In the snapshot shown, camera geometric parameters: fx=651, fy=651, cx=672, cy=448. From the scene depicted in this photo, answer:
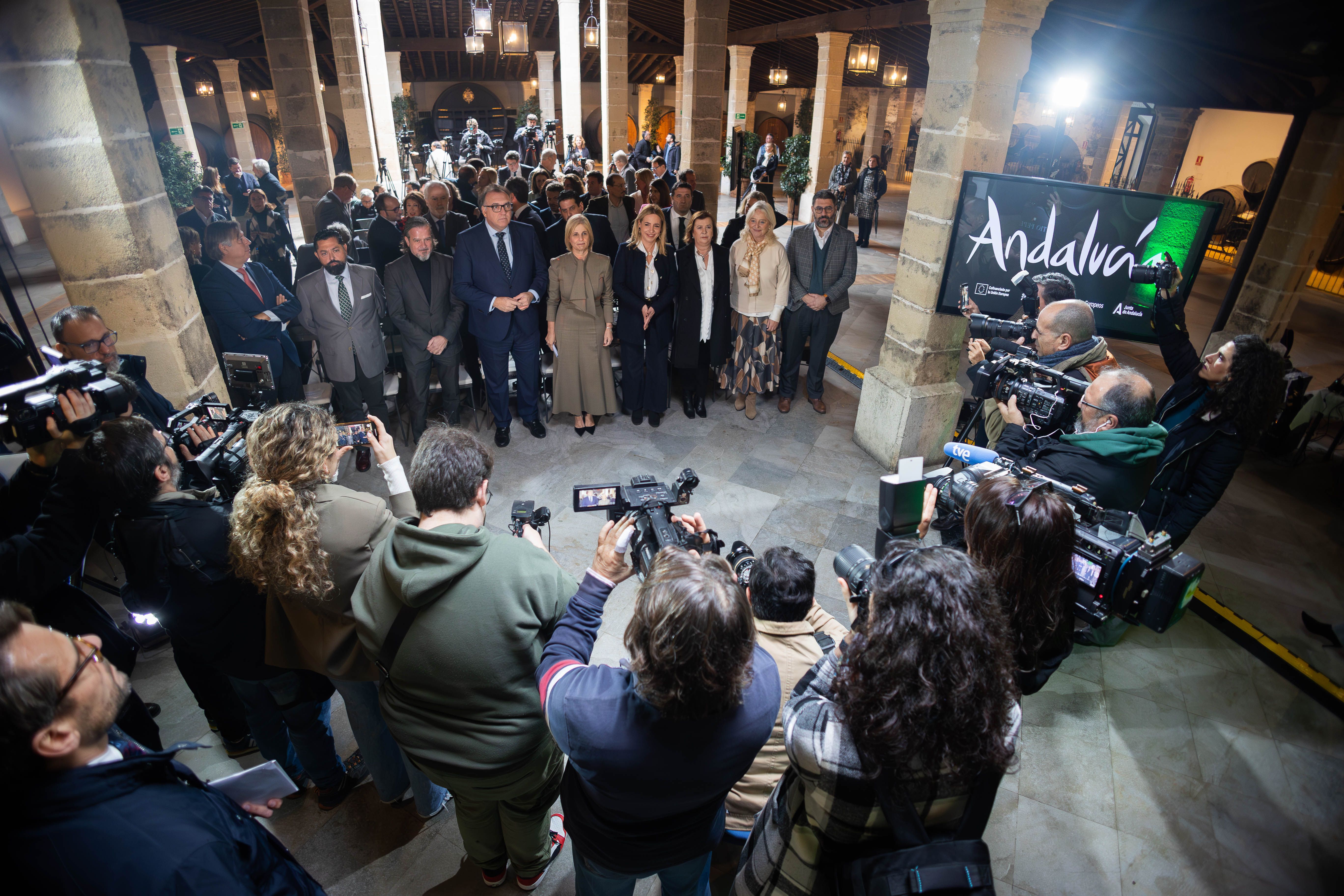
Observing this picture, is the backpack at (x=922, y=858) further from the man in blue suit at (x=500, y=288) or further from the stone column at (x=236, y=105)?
the stone column at (x=236, y=105)

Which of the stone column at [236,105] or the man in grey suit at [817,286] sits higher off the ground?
the stone column at [236,105]

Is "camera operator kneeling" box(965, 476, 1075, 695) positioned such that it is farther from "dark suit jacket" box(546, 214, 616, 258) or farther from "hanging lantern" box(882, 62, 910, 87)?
"hanging lantern" box(882, 62, 910, 87)

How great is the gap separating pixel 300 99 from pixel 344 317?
19.0 ft

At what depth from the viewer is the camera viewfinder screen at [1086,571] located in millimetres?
1827

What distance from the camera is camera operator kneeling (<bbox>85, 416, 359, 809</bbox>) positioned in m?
1.80

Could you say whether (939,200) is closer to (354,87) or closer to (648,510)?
(648,510)

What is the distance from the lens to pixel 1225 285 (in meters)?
10.2

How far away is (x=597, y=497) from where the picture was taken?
6.31 feet

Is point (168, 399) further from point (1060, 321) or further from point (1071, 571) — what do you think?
point (1060, 321)

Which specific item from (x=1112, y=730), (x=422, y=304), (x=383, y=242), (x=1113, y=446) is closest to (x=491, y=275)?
(x=422, y=304)

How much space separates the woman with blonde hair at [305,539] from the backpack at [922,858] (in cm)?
135

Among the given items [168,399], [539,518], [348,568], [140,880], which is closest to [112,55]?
[168,399]

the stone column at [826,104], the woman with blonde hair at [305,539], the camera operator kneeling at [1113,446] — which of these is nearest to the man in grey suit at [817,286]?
the camera operator kneeling at [1113,446]

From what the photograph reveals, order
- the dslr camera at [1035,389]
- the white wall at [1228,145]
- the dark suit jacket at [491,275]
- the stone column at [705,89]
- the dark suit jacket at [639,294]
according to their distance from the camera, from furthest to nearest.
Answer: the white wall at [1228,145], the stone column at [705,89], the dark suit jacket at [639,294], the dark suit jacket at [491,275], the dslr camera at [1035,389]
